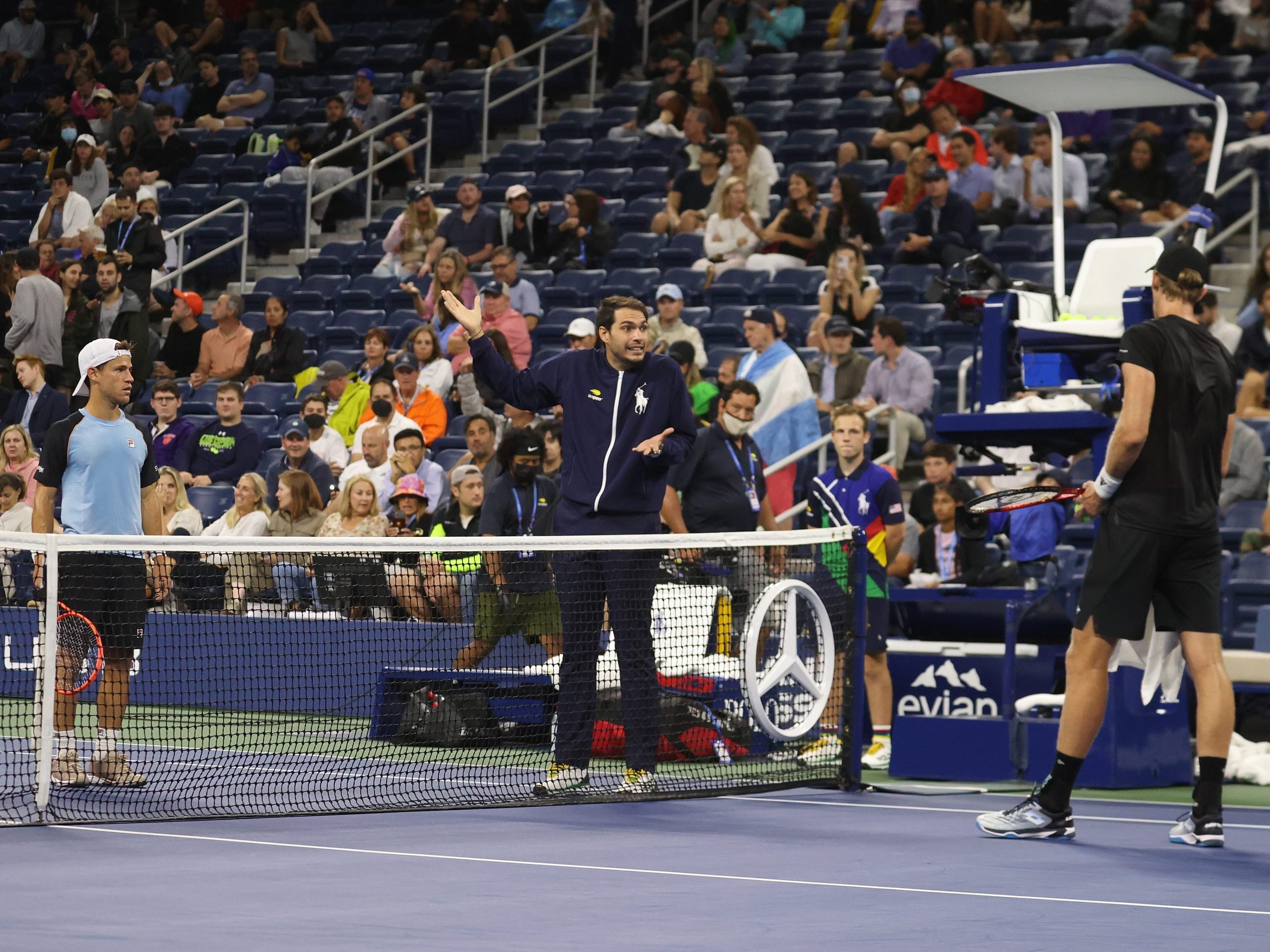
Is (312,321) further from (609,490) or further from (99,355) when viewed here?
(609,490)

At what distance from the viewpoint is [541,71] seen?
21094mm

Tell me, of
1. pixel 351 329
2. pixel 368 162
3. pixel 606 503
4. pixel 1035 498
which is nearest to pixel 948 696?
pixel 606 503

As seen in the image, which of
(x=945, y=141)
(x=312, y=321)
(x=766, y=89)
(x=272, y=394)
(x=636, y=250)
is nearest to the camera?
(x=945, y=141)

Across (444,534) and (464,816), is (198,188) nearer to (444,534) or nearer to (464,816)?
(444,534)

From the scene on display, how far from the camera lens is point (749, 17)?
68.4ft

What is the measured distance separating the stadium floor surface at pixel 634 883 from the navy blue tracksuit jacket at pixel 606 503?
1.55 ft

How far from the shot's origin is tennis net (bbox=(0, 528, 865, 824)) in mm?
7996

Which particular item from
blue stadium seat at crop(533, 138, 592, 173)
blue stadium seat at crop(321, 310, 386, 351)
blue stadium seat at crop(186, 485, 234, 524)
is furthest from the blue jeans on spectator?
blue stadium seat at crop(533, 138, 592, 173)

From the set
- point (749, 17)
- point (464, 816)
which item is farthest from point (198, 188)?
point (464, 816)

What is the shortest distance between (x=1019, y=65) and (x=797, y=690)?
123 inches

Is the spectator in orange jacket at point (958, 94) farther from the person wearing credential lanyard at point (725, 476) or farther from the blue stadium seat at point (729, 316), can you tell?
the person wearing credential lanyard at point (725, 476)

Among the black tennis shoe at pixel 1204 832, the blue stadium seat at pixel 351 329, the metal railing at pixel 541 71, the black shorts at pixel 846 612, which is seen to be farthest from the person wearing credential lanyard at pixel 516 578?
the metal railing at pixel 541 71

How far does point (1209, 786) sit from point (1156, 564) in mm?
814

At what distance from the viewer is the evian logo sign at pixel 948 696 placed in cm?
974
